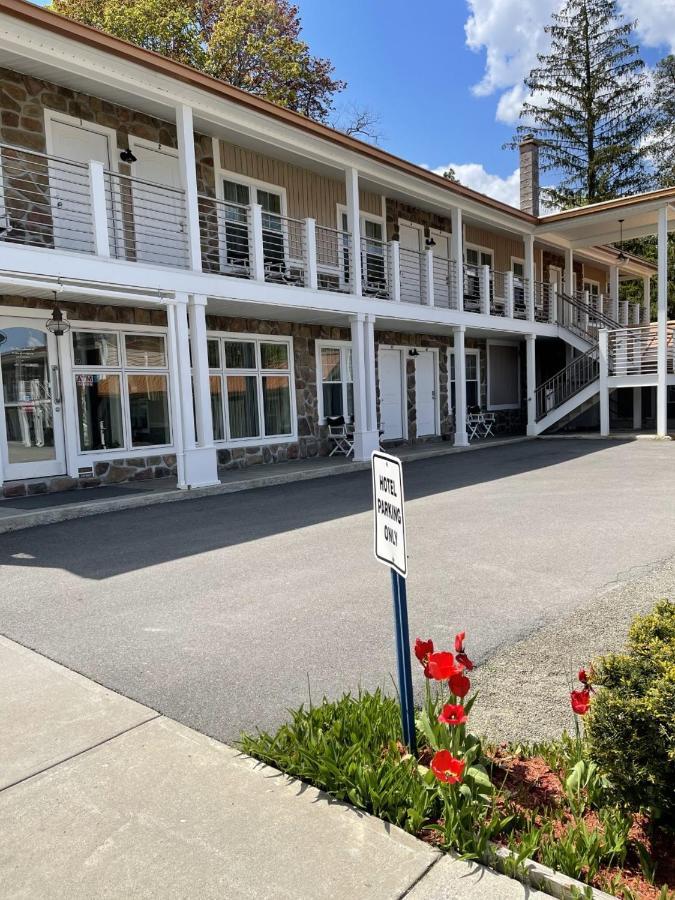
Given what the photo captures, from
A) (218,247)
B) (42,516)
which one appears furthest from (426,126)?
(42,516)

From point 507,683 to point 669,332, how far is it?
15.6m

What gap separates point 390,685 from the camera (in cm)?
336

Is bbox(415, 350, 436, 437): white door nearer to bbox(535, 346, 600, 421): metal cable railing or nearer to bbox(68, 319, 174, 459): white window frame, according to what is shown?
bbox(535, 346, 600, 421): metal cable railing

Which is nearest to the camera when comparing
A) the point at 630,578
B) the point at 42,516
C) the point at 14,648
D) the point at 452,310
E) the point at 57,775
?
the point at 57,775

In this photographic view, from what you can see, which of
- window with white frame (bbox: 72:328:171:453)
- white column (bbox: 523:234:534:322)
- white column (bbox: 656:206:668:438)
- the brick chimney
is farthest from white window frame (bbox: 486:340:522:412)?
window with white frame (bbox: 72:328:171:453)

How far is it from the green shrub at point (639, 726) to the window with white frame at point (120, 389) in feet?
31.2

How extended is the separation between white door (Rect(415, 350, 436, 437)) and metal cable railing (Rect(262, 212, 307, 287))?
16.1 ft

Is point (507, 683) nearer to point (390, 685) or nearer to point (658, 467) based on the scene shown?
point (390, 685)

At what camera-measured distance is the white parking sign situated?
251 centimetres

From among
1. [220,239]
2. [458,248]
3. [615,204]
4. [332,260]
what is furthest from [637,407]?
[220,239]

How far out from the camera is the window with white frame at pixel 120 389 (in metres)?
10.4

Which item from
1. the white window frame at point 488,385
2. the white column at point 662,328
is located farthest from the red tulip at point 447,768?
the white window frame at point 488,385

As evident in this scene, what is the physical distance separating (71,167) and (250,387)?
16.0 ft

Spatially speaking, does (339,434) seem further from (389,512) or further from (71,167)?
(389,512)
